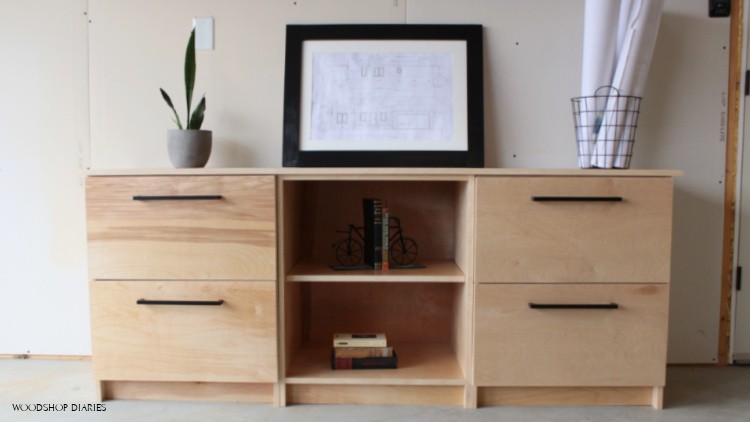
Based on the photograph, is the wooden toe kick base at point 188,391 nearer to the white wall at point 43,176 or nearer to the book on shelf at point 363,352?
the book on shelf at point 363,352

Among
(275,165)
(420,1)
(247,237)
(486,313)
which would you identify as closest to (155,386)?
(247,237)

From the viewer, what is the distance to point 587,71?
6.02 feet

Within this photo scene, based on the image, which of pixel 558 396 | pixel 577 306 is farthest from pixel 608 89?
pixel 558 396

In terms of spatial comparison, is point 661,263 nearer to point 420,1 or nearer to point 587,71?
point 587,71

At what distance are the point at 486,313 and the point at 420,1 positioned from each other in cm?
112

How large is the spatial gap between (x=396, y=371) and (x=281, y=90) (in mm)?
1062

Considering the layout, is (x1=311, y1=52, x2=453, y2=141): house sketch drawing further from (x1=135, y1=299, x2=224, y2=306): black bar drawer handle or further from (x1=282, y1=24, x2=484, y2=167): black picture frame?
(x1=135, y1=299, x2=224, y2=306): black bar drawer handle

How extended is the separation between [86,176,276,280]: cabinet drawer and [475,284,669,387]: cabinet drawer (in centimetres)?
68

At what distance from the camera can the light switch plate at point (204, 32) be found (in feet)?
6.55

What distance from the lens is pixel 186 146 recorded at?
1.81m

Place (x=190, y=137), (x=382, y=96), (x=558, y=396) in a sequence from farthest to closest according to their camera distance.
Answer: (x=382, y=96) → (x=190, y=137) → (x=558, y=396)

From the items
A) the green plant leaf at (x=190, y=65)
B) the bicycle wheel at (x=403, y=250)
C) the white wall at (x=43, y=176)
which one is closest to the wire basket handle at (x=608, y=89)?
the bicycle wheel at (x=403, y=250)

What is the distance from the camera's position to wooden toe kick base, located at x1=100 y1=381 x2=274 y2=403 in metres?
1.73

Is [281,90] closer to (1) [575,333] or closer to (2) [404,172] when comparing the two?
(2) [404,172]
